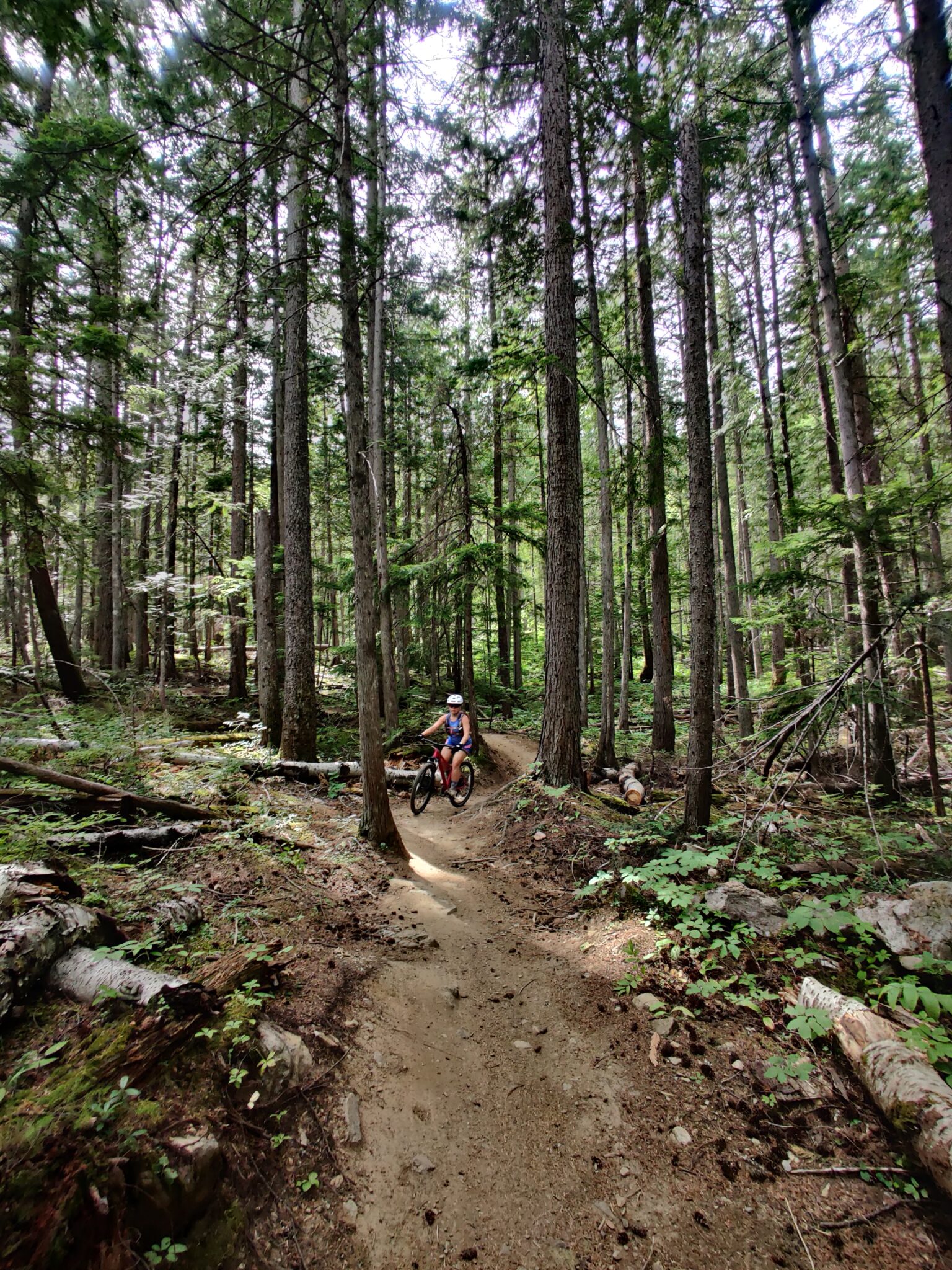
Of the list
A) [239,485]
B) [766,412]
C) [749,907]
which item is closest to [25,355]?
[239,485]

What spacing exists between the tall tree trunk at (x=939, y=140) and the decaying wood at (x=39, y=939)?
7.70 meters

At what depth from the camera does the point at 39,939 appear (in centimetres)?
286

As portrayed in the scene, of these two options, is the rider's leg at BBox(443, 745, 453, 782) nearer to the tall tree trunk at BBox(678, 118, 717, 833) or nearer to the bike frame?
the bike frame

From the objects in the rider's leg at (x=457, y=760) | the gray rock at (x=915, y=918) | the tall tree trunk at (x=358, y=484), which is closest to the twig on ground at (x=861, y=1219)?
the gray rock at (x=915, y=918)

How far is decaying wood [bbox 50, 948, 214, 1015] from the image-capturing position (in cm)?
278

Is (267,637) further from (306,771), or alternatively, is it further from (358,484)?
(358,484)

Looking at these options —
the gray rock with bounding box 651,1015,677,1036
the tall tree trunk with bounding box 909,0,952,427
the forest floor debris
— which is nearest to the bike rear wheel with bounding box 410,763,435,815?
the forest floor debris

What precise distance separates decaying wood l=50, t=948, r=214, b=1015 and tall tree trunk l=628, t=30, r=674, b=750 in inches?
354

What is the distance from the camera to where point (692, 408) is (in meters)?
5.91

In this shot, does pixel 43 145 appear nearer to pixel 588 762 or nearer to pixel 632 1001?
pixel 632 1001

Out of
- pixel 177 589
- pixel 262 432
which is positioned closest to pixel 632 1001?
pixel 177 589

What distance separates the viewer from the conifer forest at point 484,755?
255 cm

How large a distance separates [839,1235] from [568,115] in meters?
11.7

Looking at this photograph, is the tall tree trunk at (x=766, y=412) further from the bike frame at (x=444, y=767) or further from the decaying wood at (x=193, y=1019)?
the decaying wood at (x=193, y=1019)
